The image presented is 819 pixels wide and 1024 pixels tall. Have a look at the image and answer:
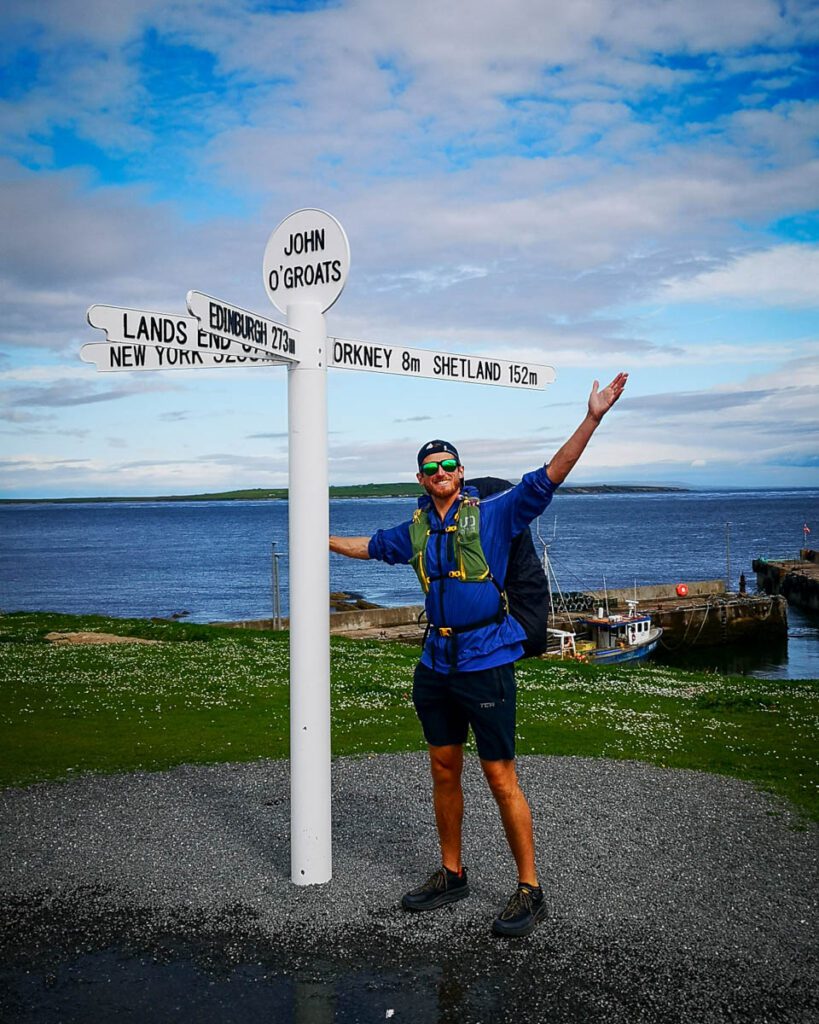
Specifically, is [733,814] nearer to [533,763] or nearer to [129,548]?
[533,763]

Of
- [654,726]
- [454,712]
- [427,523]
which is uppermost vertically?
[427,523]

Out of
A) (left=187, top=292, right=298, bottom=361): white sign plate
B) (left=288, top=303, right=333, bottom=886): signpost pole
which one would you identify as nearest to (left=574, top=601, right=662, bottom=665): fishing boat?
(left=288, top=303, right=333, bottom=886): signpost pole

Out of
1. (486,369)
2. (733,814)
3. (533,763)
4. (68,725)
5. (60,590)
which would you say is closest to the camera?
(486,369)

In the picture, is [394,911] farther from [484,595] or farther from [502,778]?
[484,595]

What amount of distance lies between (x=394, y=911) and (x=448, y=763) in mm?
895

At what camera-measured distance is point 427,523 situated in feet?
18.7

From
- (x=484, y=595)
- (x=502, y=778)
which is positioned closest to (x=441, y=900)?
(x=502, y=778)

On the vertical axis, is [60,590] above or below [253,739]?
below

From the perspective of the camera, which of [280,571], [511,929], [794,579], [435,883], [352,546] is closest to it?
[511,929]

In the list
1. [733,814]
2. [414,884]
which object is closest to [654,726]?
[733,814]

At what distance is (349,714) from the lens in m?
11.2

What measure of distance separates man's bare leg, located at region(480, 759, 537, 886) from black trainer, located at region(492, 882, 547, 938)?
0.21ft

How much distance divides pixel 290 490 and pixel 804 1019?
384 centimetres

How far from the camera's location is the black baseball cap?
562 centimetres
